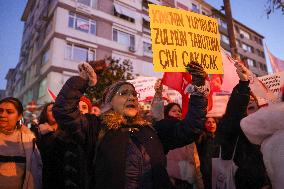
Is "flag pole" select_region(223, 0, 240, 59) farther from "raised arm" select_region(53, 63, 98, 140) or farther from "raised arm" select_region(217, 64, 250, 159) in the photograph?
"raised arm" select_region(53, 63, 98, 140)

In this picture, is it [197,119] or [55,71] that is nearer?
[197,119]

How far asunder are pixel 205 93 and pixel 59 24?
19.6 m

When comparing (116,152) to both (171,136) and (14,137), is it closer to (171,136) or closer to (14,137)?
(171,136)

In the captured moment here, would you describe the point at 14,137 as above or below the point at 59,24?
below

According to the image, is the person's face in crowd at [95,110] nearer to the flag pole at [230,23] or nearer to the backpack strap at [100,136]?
the backpack strap at [100,136]

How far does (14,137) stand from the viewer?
2.96m

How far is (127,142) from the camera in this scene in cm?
216

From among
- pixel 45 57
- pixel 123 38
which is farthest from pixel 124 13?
pixel 45 57

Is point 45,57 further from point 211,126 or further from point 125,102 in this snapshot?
point 125,102

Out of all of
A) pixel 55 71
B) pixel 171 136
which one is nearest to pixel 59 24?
pixel 55 71

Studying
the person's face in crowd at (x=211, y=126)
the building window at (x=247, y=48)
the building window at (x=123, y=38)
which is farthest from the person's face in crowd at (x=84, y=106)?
the building window at (x=247, y=48)

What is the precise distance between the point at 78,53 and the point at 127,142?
19523 mm

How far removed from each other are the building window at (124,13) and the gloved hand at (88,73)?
22927 millimetres

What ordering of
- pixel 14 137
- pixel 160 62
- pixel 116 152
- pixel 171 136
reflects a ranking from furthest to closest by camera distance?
1. pixel 160 62
2. pixel 14 137
3. pixel 171 136
4. pixel 116 152
